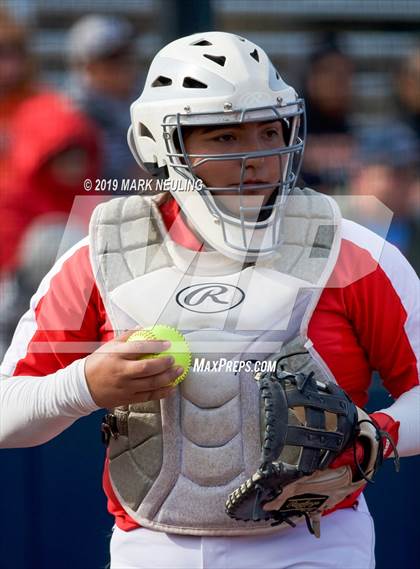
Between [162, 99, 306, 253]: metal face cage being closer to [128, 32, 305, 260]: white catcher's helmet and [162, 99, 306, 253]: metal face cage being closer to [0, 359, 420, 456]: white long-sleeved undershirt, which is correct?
[128, 32, 305, 260]: white catcher's helmet

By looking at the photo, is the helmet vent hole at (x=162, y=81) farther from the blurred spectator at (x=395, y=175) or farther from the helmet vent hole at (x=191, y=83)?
the blurred spectator at (x=395, y=175)

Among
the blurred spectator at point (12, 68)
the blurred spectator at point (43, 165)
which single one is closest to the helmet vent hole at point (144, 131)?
the blurred spectator at point (43, 165)

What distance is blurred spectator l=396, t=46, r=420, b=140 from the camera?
321 cm

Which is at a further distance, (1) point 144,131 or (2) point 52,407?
(1) point 144,131

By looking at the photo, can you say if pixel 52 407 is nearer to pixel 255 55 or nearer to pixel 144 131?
pixel 144 131

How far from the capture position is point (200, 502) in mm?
2305

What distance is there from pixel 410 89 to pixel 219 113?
1.08m

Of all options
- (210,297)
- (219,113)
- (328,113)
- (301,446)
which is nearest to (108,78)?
(328,113)

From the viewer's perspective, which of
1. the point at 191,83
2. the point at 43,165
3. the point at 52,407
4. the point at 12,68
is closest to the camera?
the point at 52,407

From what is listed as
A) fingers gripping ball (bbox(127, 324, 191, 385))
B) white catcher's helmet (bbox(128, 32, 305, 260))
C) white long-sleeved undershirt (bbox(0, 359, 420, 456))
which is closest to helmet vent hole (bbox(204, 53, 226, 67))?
white catcher's helmet (bbox(128, 32, 305, 260))

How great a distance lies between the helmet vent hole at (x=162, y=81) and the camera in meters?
2.46

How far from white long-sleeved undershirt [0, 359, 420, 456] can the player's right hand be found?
1.4 inches

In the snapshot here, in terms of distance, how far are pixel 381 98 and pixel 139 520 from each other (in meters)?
1.46

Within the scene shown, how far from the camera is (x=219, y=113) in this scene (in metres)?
2.35
